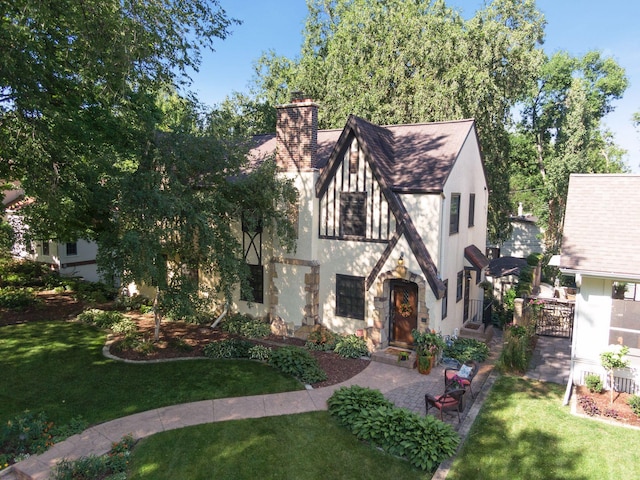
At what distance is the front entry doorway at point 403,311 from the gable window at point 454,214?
2.68m

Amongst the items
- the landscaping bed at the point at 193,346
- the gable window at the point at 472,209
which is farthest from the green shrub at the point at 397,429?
the gable window at the point at 472,209

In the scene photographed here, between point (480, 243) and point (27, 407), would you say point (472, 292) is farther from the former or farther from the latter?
point (27, 407)

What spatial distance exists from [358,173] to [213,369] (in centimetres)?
830

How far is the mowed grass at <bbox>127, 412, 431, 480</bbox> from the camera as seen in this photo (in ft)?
28.4

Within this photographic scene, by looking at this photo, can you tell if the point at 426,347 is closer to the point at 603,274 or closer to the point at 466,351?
the point at 466,351

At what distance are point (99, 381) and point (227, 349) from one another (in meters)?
3.95

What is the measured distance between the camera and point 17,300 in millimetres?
19828

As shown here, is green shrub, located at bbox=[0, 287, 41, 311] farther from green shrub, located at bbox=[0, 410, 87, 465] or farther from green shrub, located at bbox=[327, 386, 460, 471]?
green shrub, located at bbox=[327, 386, 460, 471]

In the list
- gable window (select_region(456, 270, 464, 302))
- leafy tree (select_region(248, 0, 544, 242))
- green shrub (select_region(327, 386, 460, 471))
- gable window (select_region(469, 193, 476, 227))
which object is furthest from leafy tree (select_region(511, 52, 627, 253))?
green shrub (select_region(327, 386, 460, 471))

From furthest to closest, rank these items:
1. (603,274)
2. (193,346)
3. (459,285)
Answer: (459,285), (193,346), (603,274)

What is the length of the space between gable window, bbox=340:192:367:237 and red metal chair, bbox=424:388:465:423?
6779mm

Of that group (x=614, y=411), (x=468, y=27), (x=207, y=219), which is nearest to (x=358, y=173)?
(x=207, y=219)

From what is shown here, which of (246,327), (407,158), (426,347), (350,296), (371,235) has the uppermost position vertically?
(407,158)

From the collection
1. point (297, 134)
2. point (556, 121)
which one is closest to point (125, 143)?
point (297, 134)
